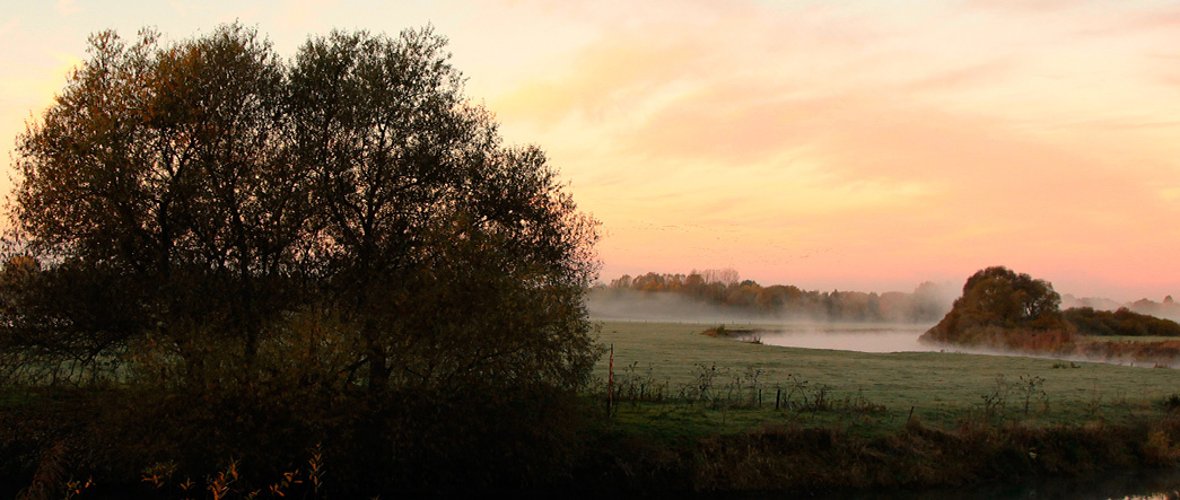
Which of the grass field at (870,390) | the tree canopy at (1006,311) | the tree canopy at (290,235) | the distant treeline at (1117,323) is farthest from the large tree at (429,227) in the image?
the distant treeline at (1117,323)

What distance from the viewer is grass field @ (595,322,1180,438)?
31.7 metres

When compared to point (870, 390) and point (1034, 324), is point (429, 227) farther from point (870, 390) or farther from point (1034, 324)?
point (1034, 324)

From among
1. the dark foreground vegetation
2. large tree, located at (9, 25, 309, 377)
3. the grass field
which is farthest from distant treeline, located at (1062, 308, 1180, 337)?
large tree, located at (9, 25, 309, 377)

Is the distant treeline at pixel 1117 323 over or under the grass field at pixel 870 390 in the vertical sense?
over

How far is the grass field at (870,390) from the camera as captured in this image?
104ft

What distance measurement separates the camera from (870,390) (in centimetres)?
4219

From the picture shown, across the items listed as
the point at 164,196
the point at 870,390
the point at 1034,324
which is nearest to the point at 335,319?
the point at 164,196

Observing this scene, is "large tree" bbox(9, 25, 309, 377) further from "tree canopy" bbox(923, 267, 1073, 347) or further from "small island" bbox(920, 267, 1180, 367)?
"tree canopy" bbox(923, 267, 1073, 347)

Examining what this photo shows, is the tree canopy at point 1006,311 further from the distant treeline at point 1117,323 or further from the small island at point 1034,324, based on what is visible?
the distant treeline at point 1117,323

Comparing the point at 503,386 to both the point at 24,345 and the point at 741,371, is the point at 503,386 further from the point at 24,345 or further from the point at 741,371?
the point at 741,371

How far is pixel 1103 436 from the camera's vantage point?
31766 millimetres

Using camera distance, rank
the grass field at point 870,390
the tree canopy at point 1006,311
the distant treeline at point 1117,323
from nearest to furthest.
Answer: the grass field at point 870,390
the tree canopy at point 1006,311
the distant treeline at point 1117,323

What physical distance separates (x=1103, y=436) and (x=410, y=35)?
29917 mm

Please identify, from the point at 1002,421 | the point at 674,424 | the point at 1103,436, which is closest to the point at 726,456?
the point at 674,424
